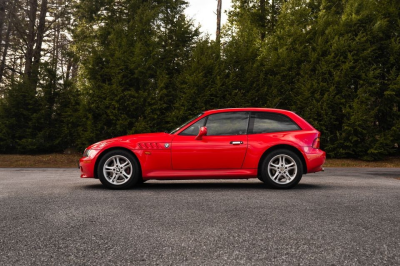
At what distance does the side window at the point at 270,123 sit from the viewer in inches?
293

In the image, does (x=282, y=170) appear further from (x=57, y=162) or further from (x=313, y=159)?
(x=57, y=162)

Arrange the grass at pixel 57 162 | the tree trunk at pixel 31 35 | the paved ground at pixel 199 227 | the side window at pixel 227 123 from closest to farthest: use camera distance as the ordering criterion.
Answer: the paved ground at pixel 199 227, the side window at pixel 227 123, the grass at pixel 57 162, the tree trunk at pixel 31 35

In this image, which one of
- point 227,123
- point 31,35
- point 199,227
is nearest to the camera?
point 199,227

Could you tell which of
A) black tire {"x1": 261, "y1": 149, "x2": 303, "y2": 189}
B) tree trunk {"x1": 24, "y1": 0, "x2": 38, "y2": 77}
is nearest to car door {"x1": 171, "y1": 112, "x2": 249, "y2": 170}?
black tire {"x1": 261, "y1": 149, "x2": 303, "y2": 189}

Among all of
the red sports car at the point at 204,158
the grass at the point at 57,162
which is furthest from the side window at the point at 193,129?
the grass at the point at 57,162

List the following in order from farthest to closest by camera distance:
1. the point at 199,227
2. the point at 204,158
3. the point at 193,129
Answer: the point at 193,129
the point at 204,158
the point at 199,227

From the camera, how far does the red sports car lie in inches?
282

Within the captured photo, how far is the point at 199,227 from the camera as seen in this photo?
4238 millimetres

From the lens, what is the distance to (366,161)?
611 inches

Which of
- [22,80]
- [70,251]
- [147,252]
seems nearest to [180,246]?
[147,252]

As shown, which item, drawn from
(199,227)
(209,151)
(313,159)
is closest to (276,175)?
(313,159)

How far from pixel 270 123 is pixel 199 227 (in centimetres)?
377

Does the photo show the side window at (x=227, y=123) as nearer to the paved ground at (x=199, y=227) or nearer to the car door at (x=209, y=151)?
the car door at (x=209, y=151)

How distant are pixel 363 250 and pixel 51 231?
3.07 metres
